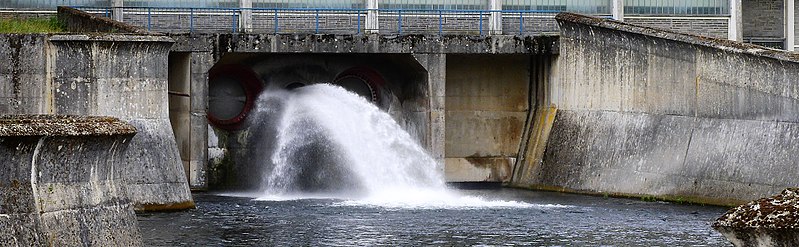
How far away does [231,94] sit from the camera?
39.1 metres

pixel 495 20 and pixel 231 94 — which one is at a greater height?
pixel 495 20

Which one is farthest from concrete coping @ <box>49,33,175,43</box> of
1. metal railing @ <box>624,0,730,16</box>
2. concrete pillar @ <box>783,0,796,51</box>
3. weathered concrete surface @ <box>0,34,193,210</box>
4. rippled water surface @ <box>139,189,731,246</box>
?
concrete pillar @ <box>783,0,796,51</box>

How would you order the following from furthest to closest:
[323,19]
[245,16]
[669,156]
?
1. [323,19]
2. [245,16]
3. [669,156]

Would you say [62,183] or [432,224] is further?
[432,224]

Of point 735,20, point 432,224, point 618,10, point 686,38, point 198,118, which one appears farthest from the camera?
point 735,20

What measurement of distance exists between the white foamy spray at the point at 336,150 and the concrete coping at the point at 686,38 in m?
5.09

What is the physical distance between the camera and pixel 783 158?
1197 inches

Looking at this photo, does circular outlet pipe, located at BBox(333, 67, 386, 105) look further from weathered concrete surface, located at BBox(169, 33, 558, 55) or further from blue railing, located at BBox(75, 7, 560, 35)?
weathered concrete surface, located at BBox(169, 33, 558, 55)

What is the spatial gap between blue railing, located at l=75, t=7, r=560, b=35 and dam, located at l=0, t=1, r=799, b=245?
58mm

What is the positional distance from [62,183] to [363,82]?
2850 cm

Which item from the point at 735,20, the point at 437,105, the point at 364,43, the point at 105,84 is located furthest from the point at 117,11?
the point at 735,20

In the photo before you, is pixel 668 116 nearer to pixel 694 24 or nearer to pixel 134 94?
pixel 694 24

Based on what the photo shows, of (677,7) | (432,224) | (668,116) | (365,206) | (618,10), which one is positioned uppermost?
(677,7)

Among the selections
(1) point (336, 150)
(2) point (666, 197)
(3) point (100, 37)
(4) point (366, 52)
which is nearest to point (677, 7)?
(2) point (666, 197)
